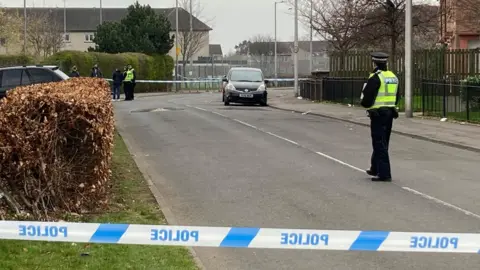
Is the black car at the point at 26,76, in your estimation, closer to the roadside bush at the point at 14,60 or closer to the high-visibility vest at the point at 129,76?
the high-visibility vest at the point at 129,76

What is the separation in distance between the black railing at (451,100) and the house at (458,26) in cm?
731

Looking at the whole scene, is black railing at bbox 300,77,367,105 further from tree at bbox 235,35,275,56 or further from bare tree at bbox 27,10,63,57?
tree at bbox 235,35,275,56

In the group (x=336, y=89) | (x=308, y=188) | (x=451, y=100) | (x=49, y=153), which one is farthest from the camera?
(x=336, y=89)

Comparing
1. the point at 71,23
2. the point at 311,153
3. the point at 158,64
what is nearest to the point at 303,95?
the point at 158,64

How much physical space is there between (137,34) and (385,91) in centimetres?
4390

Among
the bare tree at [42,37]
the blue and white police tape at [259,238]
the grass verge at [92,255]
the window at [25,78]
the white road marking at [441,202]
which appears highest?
the bare tree at [42,37]

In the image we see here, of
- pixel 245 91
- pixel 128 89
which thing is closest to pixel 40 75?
pixel 245 91

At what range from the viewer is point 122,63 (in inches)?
1813

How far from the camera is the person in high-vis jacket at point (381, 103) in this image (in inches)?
431

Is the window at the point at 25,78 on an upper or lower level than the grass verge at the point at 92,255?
upper

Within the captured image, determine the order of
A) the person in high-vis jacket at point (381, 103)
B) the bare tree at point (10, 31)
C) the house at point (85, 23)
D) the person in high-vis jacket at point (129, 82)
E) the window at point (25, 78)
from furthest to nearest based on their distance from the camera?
the house at point (85, 23)
the bare tree at point (10, 31)
the person in high-vis jacket at point (129, 82)
the window at point (25, 78)
the person in high-vis jacket at point (381, 103)

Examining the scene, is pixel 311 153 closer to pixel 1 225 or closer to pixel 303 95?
pixel 1 225

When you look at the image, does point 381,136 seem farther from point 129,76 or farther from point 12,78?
point 129,76

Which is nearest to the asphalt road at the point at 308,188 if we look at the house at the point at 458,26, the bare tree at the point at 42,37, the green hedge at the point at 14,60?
the house at the point at 458,26
